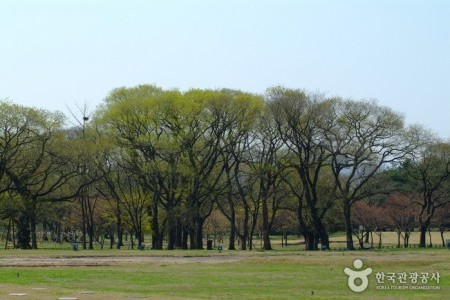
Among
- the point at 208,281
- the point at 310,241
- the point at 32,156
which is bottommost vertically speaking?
the point at 208,281

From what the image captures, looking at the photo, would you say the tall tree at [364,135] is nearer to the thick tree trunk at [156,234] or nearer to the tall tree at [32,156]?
the thick tree trunk at [156,234]

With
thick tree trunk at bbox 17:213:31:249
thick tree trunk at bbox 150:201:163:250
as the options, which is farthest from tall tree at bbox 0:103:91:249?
thick tree trunk at bbox 150:201:163:250

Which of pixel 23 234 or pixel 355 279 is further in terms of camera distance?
pixel 23 234

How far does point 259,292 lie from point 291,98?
49.7 m

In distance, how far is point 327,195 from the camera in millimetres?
85562

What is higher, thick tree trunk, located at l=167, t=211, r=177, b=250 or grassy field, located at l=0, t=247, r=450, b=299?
Result: thick tree trunk, located at l=167, t=211, r=177, b=250

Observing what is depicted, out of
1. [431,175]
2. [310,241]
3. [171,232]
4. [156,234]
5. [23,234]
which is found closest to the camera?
[23,234]

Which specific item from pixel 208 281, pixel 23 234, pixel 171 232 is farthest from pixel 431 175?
pixel 208 281

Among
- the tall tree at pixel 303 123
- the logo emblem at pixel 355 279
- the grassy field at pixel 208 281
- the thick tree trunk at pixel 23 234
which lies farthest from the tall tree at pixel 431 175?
the logo emblem at pixel 355 279

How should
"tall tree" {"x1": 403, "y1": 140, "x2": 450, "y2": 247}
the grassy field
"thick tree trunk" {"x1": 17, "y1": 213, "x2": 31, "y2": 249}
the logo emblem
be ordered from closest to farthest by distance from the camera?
1. the grassy field
2. the logo emblem
3. "thick tree trunk" {"x1": 17, "y1": 213, "x2": 31, "y2": 249}
4. "tall tree" {"x1": 403, "y1": 140, "x2": 450, "y2": 247}

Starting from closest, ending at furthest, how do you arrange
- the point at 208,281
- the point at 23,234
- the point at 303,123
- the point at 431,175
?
1. the point at 208,281
2. the point at 303,123
3. the point at 23,234
4. the point at 431,175

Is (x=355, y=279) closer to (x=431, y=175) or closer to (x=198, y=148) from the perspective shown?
(x=198, y=148)

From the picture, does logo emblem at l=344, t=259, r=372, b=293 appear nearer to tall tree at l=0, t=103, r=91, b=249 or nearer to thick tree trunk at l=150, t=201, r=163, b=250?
thick tree trunk at l=150, t=201, r=163, b=250

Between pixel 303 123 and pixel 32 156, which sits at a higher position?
pixel 303 123
